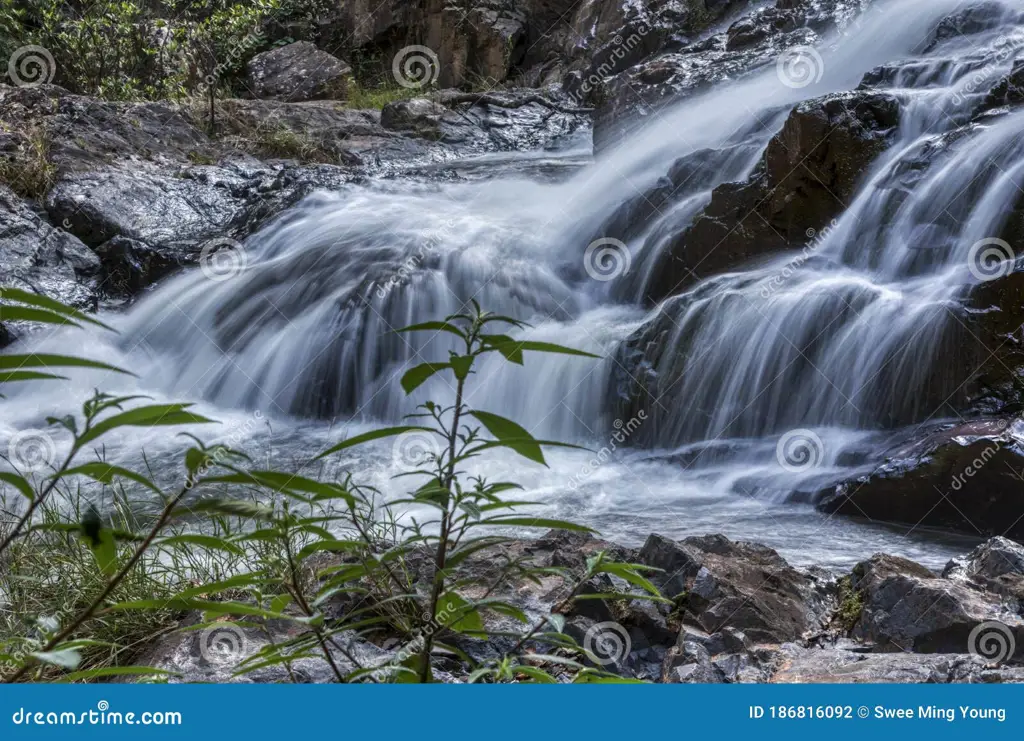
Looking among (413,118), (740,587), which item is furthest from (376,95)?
(740,587)

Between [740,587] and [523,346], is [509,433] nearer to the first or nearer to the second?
[523,346]

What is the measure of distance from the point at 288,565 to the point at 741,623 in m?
1.33

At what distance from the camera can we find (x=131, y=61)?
1432 centimetres

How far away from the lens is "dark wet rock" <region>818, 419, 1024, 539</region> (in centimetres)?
455

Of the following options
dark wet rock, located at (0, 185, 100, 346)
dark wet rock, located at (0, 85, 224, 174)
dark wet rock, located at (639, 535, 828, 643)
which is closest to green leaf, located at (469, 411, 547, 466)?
dark wet rock, located at (639, 535, 828, 643)

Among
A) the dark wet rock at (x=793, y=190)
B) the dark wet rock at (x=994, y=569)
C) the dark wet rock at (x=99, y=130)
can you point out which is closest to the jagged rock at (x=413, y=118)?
the dark wet rock at (x=99, y=130)

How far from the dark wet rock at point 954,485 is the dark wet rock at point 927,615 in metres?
1.90

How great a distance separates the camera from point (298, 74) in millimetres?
14781

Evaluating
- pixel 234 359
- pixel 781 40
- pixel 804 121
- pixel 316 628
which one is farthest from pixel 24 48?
pixel 316 628

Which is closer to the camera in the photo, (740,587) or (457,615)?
(457,615)

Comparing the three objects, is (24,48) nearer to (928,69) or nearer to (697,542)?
(928,69)

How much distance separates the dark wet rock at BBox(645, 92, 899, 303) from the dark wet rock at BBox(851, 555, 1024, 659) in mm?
4326

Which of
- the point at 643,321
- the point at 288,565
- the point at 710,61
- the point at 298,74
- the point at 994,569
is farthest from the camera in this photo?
the point at 298,74

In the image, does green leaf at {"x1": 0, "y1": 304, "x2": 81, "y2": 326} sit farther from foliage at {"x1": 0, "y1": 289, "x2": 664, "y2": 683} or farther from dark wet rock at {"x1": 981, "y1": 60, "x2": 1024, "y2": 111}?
dark wet rock at {"x1": 981, "y1": 60, "x2": 1024, "y2": 111}
